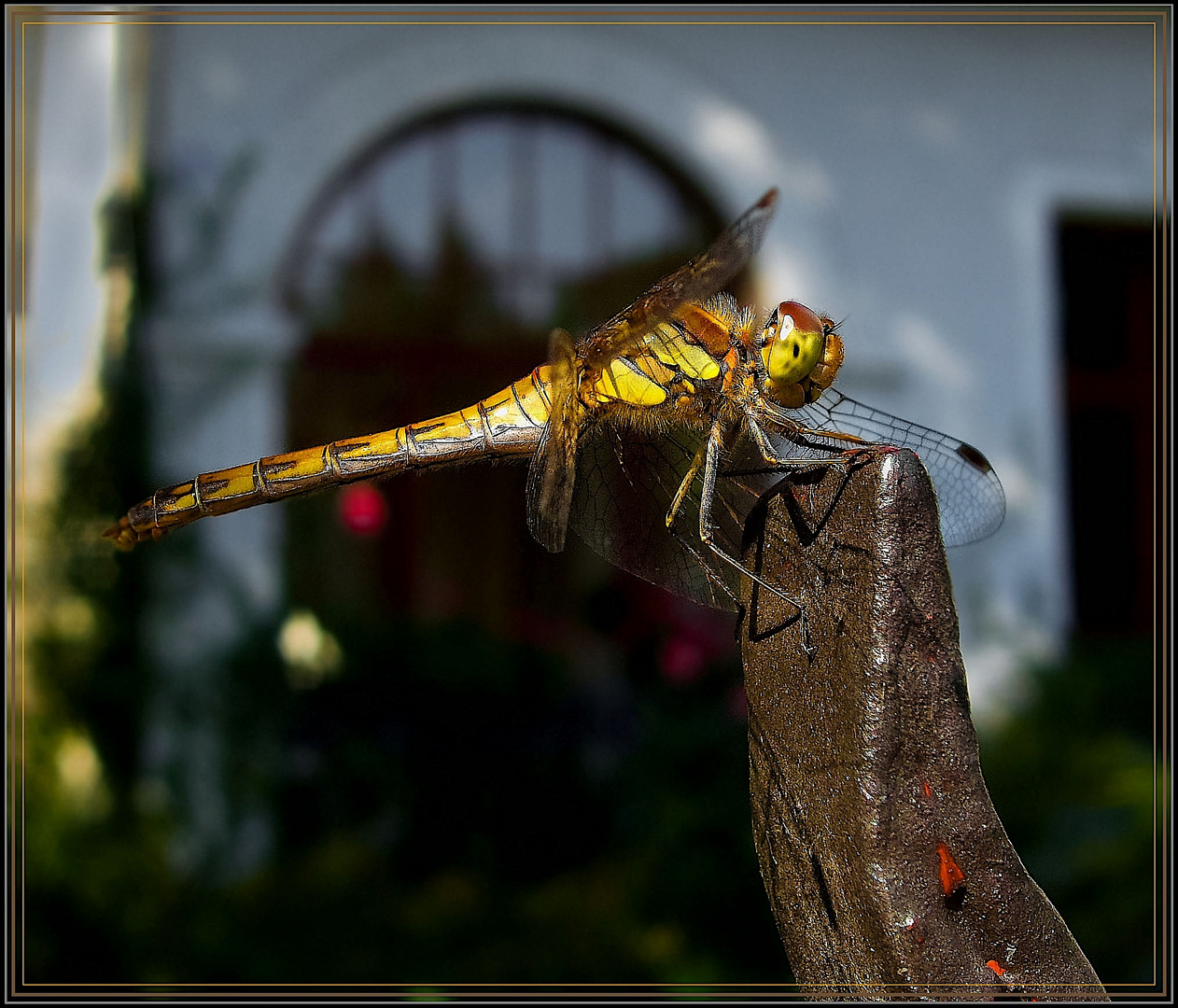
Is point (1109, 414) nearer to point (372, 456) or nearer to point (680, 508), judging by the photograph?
point (680, 508)

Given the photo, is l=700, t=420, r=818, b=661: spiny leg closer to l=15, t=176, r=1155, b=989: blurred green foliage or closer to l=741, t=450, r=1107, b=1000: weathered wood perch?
l=741, t=450, r=1107, b=1000: weathered wood perch

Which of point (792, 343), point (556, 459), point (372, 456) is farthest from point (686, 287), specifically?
point (372, 456)

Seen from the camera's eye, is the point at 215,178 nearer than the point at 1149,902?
No

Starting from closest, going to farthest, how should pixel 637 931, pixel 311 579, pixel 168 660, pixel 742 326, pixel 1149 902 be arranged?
1. pixel 742 326
2. pixel 1149 902
3. pixel 637 931
4. pixel 168 660
5. pixel 311 579

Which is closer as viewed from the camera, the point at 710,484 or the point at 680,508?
the point at 710,484

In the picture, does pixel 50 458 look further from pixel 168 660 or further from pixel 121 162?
pixel 121 162

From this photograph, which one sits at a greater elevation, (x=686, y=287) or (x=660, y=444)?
(x=686, y=287)

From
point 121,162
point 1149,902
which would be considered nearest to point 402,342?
point 121,162
